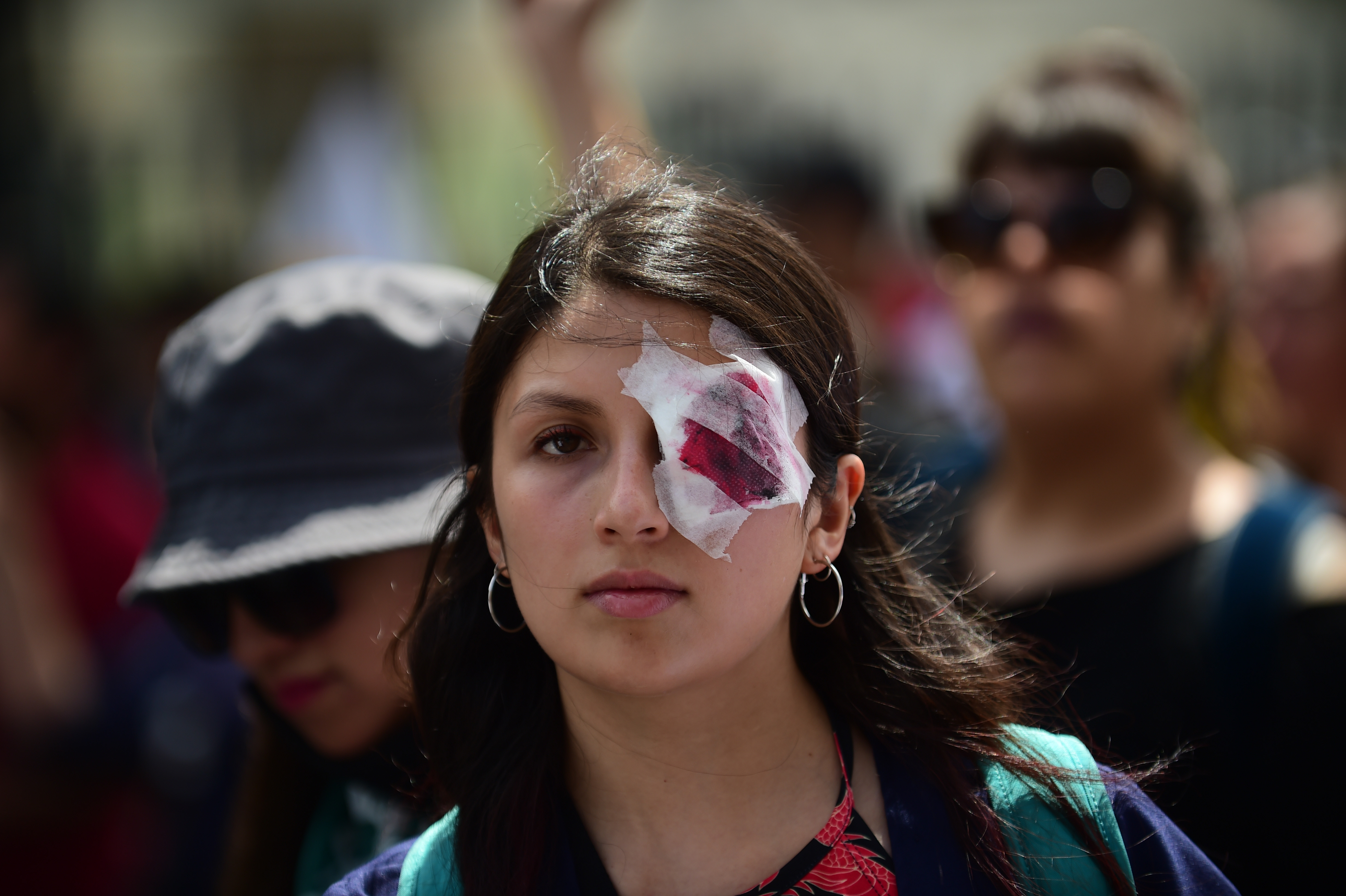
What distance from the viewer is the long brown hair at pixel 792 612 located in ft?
5.02

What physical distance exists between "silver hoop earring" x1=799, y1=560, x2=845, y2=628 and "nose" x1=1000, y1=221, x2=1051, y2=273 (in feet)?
3.81

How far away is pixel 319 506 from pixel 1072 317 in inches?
63.5

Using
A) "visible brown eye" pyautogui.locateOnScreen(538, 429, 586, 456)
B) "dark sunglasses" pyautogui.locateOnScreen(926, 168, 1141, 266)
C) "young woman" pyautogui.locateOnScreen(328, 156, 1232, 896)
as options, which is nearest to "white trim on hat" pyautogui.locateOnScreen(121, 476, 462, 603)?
"young woman" pyautogui.locateOnScreen(328, 156, 1232, 896)

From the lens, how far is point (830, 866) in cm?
150

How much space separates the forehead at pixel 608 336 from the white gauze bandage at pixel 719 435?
0.01 m

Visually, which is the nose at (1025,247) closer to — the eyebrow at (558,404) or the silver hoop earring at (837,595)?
the silver hoop earring at (837,595)

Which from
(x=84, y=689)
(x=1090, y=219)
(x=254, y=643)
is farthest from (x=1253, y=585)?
(x=84, y=689)

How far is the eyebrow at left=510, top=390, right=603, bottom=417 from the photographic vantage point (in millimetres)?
1457

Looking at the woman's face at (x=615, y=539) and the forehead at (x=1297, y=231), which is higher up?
the woman's face at (x=615, y=539)

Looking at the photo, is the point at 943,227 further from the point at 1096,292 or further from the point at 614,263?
the point at 614,263

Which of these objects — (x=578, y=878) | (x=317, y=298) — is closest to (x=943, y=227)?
(x=317, y=298)

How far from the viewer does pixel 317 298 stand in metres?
2.15

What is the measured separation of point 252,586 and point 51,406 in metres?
3.21

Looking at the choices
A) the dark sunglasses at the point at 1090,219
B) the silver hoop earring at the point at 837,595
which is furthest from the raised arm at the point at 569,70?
A: the silver hoop earring at the point at 837,595
